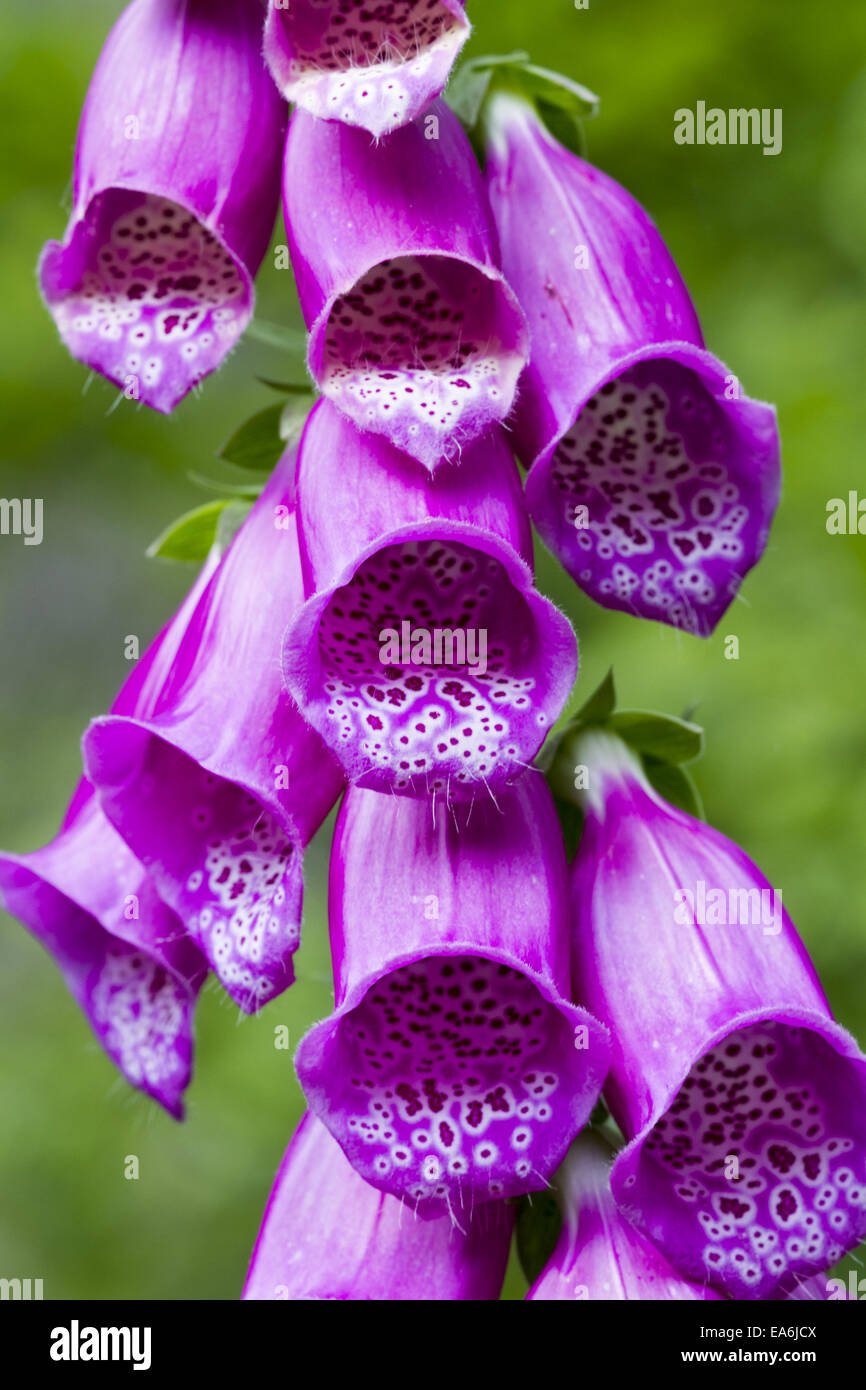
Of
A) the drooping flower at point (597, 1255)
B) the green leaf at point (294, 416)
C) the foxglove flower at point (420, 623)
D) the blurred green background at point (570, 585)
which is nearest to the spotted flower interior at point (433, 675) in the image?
the foxglove flower at point (420, 623)

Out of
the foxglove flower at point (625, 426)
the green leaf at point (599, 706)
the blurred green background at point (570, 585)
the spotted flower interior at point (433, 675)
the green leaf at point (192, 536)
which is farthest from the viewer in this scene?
the blurred green background at point (570, 585)

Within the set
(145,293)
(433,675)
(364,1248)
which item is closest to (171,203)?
(145,293)

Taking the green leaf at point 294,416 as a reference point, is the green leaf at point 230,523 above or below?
below

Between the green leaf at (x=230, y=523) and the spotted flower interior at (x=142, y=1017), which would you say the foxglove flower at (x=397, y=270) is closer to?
the green leaf at (x=230, y=523)

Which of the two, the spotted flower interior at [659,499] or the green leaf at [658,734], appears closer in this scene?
the spotted flower interior at [659,499]

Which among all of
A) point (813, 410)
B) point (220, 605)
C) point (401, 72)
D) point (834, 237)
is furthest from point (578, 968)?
point (834, 237)

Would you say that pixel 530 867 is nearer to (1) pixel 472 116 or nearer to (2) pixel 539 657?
(2) pixel 539 657

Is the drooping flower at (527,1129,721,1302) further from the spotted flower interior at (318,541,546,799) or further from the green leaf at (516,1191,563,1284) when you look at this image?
the spotted flower interior at (318,541,546,799)
